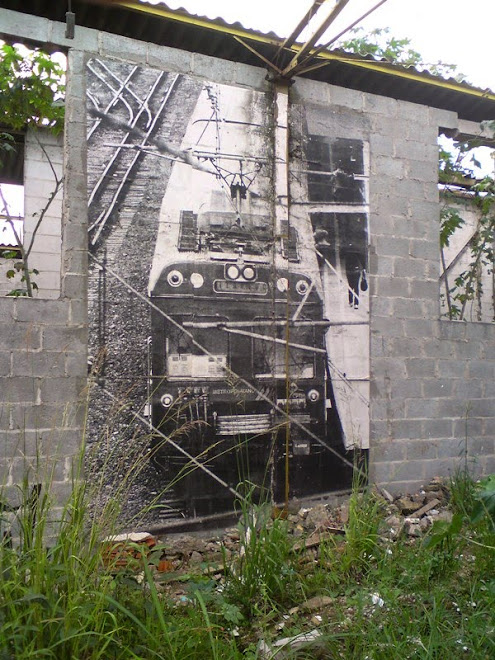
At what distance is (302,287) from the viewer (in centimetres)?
491

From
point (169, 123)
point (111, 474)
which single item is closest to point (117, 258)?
point (169, 123)

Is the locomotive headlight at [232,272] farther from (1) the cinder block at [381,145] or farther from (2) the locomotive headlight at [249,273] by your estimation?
(1) the cinder block at [381,145]

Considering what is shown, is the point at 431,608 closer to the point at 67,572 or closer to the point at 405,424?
the point at 67,572

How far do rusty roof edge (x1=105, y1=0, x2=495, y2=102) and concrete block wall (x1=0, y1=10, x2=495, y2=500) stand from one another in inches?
9.1

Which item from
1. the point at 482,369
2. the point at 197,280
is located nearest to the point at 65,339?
the point at 197,280

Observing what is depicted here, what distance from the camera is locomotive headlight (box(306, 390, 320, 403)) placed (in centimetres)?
488

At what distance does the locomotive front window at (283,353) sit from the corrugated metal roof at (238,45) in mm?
2052

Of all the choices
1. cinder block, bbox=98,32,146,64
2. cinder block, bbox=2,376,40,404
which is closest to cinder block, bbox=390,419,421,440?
cinder block, bbox=2,376,40,404

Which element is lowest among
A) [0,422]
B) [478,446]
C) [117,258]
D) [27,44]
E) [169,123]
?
[478,446]

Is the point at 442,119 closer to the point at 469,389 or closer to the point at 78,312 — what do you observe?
the point at 469,389

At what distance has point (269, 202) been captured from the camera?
15.8ft

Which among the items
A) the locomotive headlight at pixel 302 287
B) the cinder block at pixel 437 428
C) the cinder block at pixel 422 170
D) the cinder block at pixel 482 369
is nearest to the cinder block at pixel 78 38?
the locomotive headlight at pixel 302 287

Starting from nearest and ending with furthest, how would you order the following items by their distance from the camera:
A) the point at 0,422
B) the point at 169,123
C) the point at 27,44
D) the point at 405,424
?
the point at 0,422, the point at 27,44, the point at 169,123, the point at 405,424

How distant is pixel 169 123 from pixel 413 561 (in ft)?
10.7
